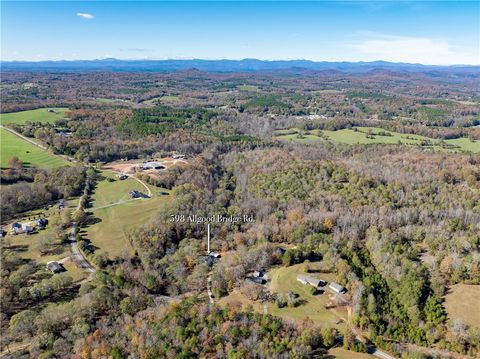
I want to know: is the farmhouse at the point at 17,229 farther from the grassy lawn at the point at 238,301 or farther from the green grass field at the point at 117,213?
the grassy lawn at the point at 238,301

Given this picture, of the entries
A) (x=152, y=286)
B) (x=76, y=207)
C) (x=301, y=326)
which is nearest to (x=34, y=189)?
(x=76, y=207)

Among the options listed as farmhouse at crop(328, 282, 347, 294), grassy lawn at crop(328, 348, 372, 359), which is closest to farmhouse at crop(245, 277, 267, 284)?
farmhouse at crop(328, 282, 347, 294)

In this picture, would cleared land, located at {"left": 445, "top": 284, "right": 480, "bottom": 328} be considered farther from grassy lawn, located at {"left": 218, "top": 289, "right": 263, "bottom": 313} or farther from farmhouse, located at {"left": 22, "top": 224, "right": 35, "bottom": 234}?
farmhouse, located at {"left": 22, "top": 224, "right": 35, "bottom": 234}

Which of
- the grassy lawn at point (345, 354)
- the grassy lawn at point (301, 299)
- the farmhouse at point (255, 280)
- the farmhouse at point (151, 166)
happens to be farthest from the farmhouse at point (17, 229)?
the grassy lawn at point (345, 354)

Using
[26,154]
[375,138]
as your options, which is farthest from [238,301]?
[375,138]

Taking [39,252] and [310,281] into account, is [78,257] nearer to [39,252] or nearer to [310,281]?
[39,252]
